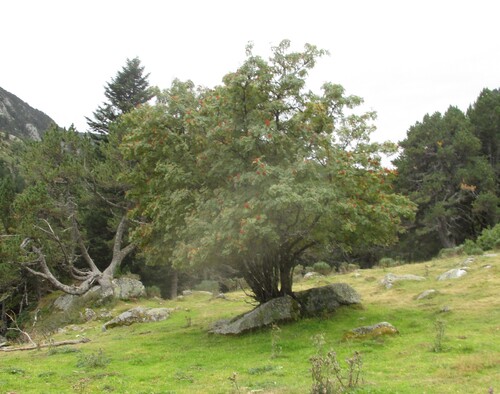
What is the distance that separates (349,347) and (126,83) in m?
44.8

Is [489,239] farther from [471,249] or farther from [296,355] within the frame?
[296,355]

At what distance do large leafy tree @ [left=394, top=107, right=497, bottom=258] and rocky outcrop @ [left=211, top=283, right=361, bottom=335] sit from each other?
94.0 feet

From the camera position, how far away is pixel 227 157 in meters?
15.7

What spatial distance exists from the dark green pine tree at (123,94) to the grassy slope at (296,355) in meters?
31.7

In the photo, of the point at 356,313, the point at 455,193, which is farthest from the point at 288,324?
the point at 455,193

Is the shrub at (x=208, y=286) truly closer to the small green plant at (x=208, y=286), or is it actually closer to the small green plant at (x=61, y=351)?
the small green plant at (x=208, y=286)

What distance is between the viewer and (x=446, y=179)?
4619 cm

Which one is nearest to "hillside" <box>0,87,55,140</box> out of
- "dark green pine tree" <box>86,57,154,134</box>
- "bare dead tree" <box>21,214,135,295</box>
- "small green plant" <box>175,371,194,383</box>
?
"dark green pine tree" <box>86,57,154,134</box>

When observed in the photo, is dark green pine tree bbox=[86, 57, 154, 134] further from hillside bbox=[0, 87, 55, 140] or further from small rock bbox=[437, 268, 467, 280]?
hillside bbox=[0, 87, 55, 140]

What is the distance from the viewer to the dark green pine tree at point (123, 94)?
1906 inches

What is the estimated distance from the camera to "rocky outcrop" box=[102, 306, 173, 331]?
23734mm

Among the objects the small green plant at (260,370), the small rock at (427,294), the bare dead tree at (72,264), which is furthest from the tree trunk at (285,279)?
the bare dead tree at (72,264)

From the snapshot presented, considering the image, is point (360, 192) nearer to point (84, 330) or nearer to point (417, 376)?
point (417, 376)

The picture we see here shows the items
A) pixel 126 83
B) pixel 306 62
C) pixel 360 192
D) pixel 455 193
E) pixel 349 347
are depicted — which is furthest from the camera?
pixel 126 83
